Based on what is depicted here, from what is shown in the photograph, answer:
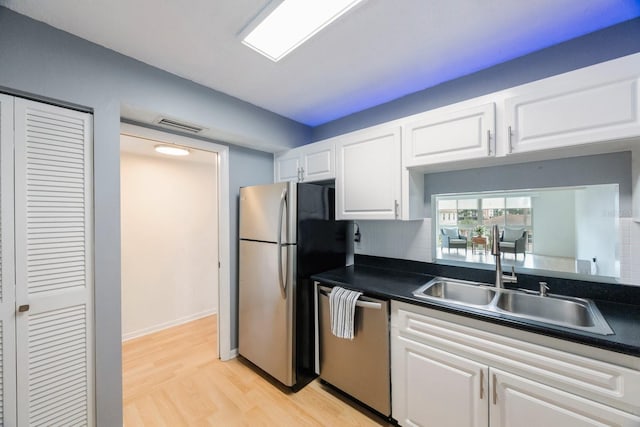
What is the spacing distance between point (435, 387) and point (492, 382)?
0.31m

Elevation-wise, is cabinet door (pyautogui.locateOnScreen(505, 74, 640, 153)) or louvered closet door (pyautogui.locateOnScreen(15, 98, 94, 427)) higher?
cabinet door (pyautogui.locateOnScreen(505, 74, 640, 153))

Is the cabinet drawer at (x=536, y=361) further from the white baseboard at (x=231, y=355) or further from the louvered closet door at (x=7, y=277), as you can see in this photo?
the louvered closet door at (x=7, y=277)

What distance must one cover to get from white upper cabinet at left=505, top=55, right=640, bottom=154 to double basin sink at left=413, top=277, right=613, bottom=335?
88cm

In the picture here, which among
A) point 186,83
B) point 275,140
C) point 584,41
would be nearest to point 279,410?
point 275,140

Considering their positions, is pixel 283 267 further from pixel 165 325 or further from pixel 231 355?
pixel 165 325

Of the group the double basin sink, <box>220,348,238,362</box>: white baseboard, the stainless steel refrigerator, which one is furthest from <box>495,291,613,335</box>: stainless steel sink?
<box>220,348,238,362</box>: white baseboard

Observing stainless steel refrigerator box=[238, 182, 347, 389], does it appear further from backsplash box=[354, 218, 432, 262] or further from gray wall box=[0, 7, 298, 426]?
gray wall box=[0, 7, 298, 426]

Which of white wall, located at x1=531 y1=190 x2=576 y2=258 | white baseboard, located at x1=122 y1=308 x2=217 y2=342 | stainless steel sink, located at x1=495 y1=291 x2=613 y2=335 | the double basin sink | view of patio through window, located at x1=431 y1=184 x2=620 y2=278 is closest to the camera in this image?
the double basin sink

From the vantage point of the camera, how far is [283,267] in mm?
1993

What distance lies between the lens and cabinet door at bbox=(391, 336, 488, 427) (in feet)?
4.29

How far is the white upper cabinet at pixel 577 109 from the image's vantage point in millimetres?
1156

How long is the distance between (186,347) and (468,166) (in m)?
3.20

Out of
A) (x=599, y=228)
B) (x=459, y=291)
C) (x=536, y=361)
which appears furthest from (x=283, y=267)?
(x=599, y=228)

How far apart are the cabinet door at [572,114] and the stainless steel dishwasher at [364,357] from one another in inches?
50.7
